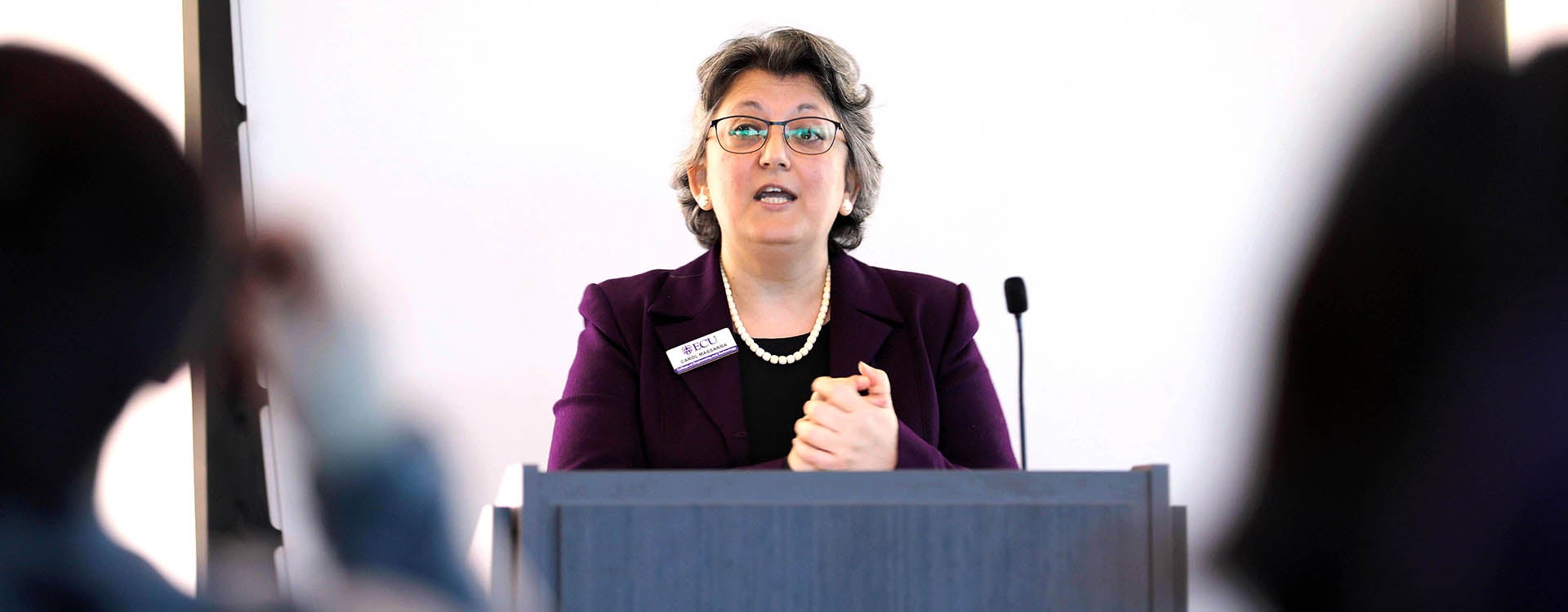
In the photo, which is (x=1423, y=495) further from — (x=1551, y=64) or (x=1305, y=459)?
(x=1551, y=64)

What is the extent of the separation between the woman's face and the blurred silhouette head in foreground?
1131mm

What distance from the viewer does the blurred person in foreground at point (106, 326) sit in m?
2.23

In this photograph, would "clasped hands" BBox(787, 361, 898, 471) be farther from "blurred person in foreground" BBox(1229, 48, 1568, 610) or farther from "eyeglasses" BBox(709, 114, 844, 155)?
"blurred person in foreground" BBox(1229, 48, 1568, 610)

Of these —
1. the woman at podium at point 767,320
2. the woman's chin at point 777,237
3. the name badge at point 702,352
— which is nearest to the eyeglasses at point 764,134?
the woman at podium at point 767,320

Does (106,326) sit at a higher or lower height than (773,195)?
lower

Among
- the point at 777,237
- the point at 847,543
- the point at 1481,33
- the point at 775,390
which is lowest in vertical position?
the point at 847,543

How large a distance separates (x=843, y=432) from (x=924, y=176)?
50.0 inches

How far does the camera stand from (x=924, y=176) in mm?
2434

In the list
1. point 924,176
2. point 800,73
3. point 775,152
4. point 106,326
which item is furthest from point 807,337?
point 106,326

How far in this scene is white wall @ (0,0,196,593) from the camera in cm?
224

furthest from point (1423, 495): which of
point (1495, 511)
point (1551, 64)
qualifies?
point (1551, 64)

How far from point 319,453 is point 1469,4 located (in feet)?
7.62

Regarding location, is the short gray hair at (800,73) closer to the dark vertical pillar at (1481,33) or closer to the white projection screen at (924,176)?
the white projection screen at (924,176)

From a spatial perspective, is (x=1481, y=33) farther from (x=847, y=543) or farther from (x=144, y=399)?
(x=144, y=399)
